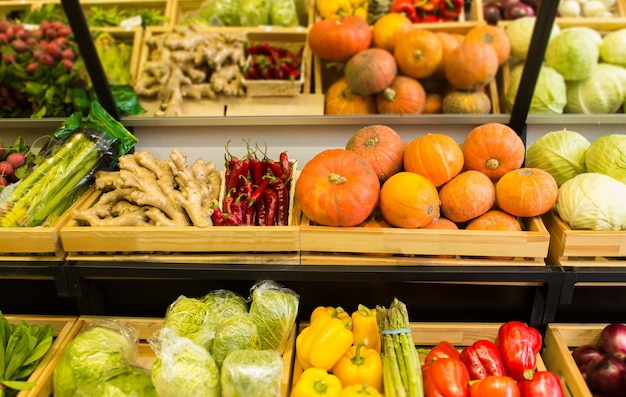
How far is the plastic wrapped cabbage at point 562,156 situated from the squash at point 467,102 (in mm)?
710

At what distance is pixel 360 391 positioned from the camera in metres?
1.69

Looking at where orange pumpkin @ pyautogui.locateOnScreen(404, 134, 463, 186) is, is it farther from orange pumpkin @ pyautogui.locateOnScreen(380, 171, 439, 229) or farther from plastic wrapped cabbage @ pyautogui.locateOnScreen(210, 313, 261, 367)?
plastic wrapped cabbage @ pyautogui.locateOnScreen(210, 313, 261, 367)

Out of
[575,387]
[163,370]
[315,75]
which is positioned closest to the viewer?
[163,370]

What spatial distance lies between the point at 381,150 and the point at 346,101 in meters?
1.12

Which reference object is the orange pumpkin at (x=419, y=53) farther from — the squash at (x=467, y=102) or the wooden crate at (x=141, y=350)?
the wooden crate at (x=141, y=350)

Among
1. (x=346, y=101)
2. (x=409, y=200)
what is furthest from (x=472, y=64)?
(x=409, y=200)

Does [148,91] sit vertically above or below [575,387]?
above

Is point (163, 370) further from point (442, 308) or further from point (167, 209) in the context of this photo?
point (442, 308)

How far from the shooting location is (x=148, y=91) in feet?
11.2

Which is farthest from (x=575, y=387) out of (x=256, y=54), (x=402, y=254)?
(x=256, y=54)

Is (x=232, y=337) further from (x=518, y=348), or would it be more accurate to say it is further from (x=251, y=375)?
(x=518, y=348)

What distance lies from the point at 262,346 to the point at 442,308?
80 centimetres

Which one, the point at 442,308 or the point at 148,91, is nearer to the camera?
the point at 442,308

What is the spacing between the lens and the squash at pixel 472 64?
2.89 metres
